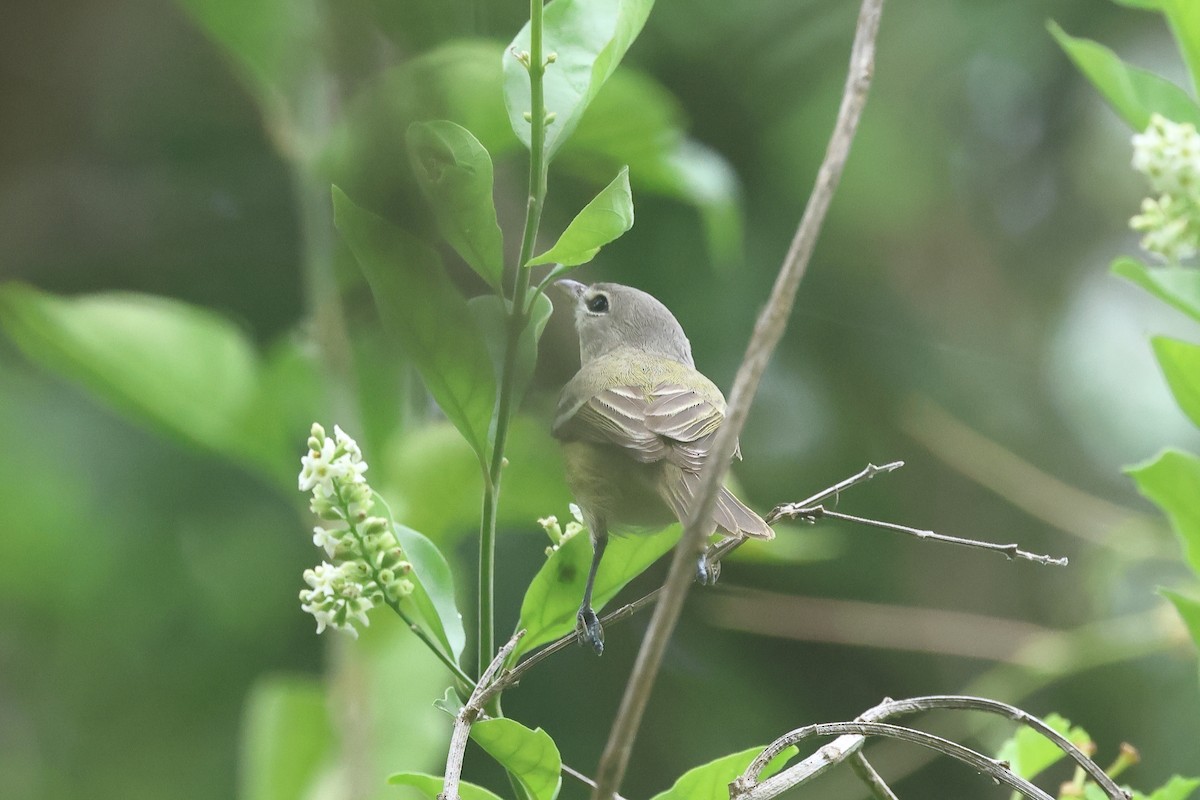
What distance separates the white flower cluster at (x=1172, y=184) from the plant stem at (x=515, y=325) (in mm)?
777

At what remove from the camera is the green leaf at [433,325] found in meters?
1.05

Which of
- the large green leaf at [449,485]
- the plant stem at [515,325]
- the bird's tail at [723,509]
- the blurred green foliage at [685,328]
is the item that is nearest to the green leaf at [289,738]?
the blurred green foliage at [685,328]

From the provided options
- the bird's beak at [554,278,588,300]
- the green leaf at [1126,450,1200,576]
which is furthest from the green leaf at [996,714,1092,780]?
the bird's beak at [554,278,588,300]

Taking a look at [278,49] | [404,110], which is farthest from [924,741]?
[278,49]

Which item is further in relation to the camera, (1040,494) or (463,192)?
(1040,494)

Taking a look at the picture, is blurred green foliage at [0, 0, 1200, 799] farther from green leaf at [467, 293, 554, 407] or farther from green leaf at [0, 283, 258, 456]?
green leaf at [467, 293, 554, 407]

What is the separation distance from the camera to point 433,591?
114 cm

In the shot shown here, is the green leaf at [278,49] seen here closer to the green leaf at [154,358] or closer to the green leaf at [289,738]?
the green leaf at [154,358]

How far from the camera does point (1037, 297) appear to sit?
436 cm

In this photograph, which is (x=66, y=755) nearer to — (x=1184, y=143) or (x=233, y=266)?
(x=233, y=266)

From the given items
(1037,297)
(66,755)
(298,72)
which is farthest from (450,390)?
(1037,297)

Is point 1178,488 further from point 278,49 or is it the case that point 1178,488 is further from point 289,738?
point 278,49

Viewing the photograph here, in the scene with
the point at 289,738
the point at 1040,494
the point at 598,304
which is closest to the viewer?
the point at 598,304

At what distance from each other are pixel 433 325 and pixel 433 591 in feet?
0.81
